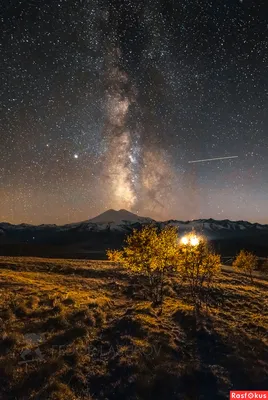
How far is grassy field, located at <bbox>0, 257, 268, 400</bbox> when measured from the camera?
1619 cm

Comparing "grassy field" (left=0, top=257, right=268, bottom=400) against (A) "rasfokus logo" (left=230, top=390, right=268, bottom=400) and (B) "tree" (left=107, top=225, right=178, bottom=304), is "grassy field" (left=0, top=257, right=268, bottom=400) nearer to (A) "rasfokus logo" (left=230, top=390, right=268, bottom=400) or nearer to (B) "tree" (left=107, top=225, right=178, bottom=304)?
(A) "rasfokus logo" (left=230, top=390, right=268, bottom=400)

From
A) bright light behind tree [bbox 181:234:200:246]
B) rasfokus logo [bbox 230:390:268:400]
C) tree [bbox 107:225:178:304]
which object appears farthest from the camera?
bright light behind tree [bbox 181:234:200:246]

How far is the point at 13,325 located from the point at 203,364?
48.9 ft

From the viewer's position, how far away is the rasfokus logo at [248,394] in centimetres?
1670

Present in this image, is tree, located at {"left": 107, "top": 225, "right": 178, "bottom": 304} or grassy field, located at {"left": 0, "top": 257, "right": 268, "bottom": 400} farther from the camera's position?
tree, located at {"left": 107, "top": 225, "right": 178, "bottom": 304}

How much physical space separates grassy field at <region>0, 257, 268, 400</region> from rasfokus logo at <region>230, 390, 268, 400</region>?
0.40m

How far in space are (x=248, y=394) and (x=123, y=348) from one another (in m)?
8.56

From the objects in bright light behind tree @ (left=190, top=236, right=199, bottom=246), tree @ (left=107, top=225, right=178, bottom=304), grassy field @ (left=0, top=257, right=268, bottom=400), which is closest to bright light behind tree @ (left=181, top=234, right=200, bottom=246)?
bright light behind tree @ (left=190, top=236, right=199, bottom=246)

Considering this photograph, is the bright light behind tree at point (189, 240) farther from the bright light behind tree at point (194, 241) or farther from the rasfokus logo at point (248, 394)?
the rasfokus logo at point (248, 394)

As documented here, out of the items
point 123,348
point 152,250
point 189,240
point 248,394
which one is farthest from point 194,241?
point 248,394

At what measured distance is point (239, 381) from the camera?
17969 millimetres

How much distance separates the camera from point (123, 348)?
20094 millimetres

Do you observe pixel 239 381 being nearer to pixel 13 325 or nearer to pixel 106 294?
pixel 13 325

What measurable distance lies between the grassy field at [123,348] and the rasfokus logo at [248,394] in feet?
1.31
